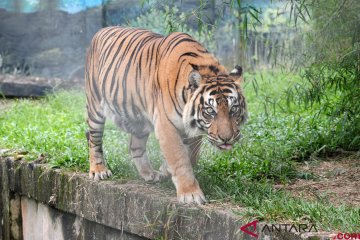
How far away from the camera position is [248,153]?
254 inches

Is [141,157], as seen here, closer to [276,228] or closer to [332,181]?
[332,181]

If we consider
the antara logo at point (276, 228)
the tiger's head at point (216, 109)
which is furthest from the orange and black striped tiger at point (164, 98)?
the antara logo at point (276, 228)

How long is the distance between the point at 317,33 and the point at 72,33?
6264mm

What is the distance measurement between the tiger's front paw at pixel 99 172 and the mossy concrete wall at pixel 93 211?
67mm

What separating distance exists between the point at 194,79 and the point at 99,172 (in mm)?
1406

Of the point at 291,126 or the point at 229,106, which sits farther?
the point at 291,126

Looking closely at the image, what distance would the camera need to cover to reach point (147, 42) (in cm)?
565

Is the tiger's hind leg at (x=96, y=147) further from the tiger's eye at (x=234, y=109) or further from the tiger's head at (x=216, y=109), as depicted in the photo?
the tiger's eye at (x=234, y=109)

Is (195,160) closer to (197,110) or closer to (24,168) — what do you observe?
(197,110)

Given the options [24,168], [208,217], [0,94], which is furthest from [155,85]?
[0,94]

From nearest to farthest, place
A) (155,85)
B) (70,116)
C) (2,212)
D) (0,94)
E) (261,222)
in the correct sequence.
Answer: (261,222) < (155,85) < (2,212) < (70,116) < (0,94)

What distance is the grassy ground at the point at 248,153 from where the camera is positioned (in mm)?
4363

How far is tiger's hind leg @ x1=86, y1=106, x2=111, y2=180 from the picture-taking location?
5.71 metres

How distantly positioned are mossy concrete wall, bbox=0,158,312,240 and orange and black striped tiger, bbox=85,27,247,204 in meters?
0.19
